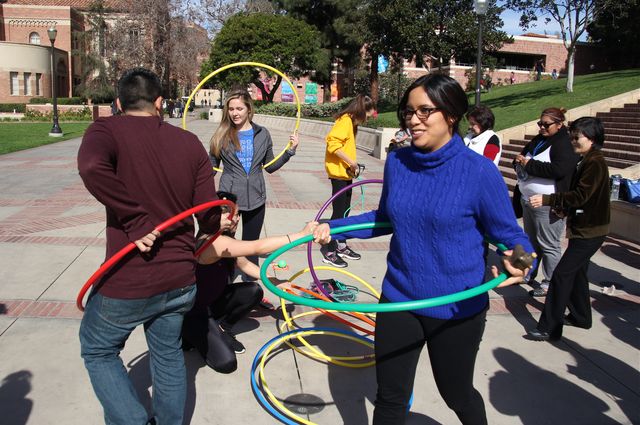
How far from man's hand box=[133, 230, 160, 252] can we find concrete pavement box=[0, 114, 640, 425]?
1621 mm

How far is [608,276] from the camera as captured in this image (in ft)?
23.8

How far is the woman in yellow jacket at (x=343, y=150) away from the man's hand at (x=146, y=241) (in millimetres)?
4547

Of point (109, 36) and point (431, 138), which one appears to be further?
point (109, 36)

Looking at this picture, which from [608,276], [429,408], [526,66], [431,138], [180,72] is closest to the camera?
[431,138]

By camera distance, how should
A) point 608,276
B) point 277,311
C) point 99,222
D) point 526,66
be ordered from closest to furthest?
1. point 277,311
2. point 608,276
3. point 99,222
4. point 526,66

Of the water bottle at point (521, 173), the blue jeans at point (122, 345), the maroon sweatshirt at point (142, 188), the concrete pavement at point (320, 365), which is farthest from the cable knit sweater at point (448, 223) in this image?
the water bottle at point (521, 173)

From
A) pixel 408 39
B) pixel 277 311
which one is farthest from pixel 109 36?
pixel 277 311

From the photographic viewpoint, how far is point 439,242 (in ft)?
8.72

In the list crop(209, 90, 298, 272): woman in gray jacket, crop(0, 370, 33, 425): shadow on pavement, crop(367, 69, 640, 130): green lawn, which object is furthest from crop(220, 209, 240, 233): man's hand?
crop(367, 69, 640, 130): green lawn

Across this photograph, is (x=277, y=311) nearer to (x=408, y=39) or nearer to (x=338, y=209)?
(x=338, y=209)

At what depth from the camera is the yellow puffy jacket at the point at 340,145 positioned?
7.19 m

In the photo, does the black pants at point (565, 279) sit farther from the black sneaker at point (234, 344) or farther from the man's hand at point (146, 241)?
the man's hand at point (146, 241)

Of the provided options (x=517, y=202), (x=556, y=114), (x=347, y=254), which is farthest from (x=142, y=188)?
(x=347, y=254)

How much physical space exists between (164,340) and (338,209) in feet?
15.6
